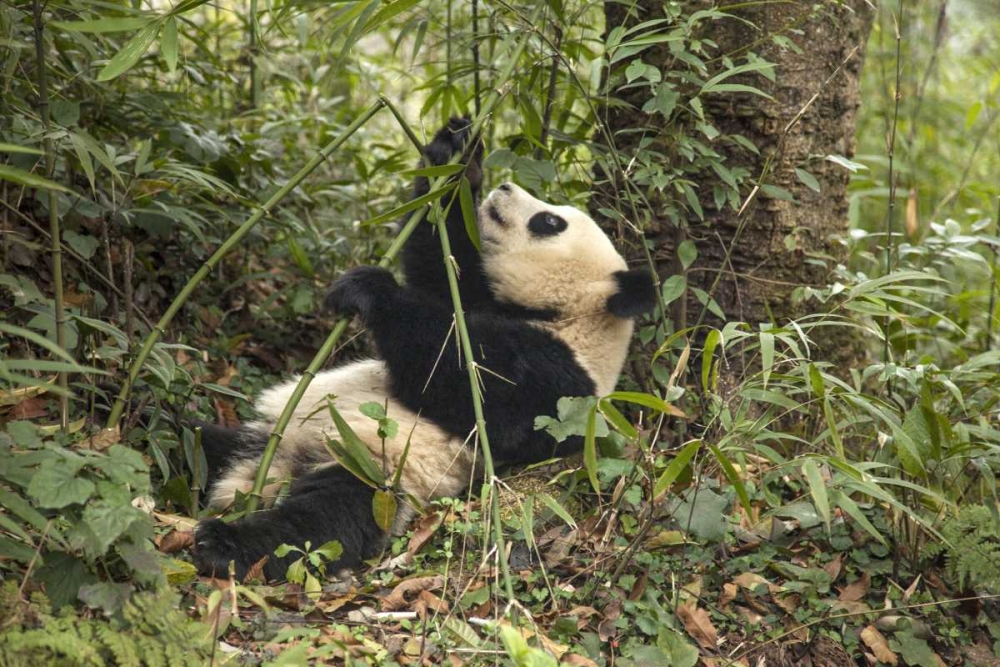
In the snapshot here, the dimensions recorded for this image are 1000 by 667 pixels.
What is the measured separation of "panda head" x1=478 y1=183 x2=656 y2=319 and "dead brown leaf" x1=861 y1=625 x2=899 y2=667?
4.68 ft

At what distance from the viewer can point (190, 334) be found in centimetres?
393

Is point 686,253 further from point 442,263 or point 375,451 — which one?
point 375,451

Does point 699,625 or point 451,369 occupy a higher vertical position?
point 451,369

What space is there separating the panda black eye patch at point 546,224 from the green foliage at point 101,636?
6.64 ft

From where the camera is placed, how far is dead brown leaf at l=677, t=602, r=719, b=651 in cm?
261

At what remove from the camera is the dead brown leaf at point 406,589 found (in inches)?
102

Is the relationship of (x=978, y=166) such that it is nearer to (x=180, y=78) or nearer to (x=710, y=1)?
(x=710, y=1)

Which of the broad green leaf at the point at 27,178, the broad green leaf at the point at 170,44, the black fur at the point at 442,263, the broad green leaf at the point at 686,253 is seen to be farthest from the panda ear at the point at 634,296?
the broad green leaf at the point at 27,178

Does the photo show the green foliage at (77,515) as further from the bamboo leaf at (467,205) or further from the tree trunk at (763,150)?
the tree trunk at (763,150)

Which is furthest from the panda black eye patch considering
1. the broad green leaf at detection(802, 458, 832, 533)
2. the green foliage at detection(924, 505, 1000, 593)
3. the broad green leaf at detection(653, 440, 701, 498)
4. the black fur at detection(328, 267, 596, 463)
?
the green foliage at detection(924, 505, 1000, 593)

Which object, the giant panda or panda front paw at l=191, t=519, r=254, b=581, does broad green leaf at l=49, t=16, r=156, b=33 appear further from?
panda front paw at l=191, t=519, r=254, b=581

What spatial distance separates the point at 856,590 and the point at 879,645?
211 millimetres

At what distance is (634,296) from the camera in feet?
10.9

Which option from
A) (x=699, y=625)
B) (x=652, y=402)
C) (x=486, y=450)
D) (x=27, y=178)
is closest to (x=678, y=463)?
(x=652, y=402)
